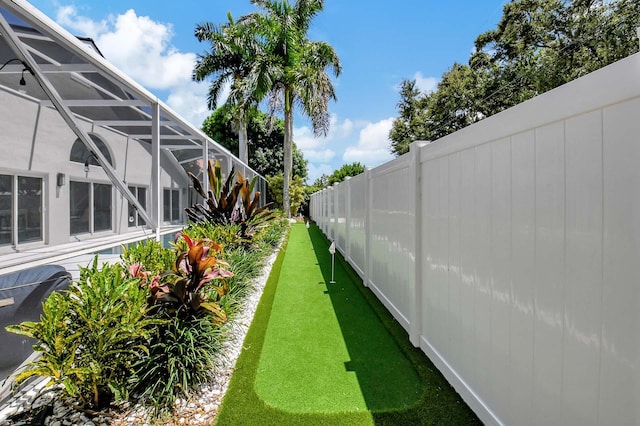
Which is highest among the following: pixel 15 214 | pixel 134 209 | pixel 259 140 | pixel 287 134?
pixel 259 140

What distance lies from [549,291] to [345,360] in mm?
2427

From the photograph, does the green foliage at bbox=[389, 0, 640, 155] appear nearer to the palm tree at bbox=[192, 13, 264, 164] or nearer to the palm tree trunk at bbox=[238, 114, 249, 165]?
the palm tree at bbox=[192, 13, 264, 164]

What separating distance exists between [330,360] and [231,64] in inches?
790

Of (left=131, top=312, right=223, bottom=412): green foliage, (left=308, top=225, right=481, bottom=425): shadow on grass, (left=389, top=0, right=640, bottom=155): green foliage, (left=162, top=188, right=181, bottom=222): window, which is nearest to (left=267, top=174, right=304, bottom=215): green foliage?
(left=389, top=0, right=640, bottom=155): green foliage

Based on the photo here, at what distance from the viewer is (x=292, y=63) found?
18.5m

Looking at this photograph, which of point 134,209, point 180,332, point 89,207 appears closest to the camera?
point 180,332

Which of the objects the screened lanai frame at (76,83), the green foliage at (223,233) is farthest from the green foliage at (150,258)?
the green foliage at (223,233)

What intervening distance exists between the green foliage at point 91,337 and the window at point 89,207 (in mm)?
7012

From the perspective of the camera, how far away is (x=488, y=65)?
23.0 meters

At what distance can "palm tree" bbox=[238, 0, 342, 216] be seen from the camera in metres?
17.9

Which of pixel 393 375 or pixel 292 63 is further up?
pixel 292 63

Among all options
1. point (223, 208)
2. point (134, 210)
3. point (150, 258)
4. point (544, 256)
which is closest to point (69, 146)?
point (134, 210)

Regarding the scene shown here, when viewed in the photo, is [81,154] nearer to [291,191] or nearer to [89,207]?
[89,207]

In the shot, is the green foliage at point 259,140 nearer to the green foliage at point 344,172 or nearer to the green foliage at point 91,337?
the green foliage at point 344,172
